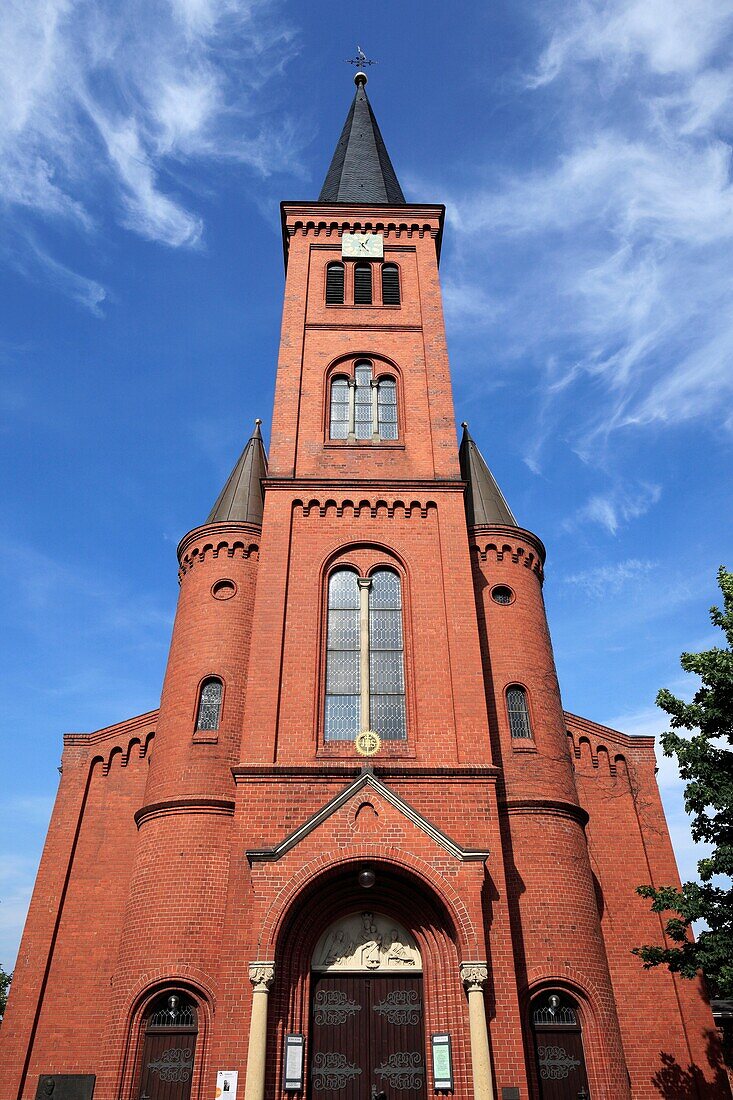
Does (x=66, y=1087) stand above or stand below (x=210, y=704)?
below

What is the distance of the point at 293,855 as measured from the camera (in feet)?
43.0

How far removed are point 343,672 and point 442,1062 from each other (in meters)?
6.49

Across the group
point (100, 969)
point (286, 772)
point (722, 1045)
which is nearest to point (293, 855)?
point (286, 772)

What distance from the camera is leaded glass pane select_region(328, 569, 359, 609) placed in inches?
664

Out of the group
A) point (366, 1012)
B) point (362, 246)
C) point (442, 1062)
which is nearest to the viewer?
point (442, 1062)

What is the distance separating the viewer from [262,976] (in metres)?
12.2

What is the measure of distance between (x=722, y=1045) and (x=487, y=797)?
6990 millimetres

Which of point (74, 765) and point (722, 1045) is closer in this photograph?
point (722, 1045)

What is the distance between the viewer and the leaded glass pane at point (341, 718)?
49.7ft

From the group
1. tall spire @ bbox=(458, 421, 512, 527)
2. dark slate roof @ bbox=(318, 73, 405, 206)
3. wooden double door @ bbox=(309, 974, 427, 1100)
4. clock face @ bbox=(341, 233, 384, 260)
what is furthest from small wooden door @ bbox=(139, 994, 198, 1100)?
dark slate roof @ bbox=(318, 73, 405, 206)

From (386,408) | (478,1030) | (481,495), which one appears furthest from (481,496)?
(478,1030)

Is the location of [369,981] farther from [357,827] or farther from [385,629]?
[385,629]

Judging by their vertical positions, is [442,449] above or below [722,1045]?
above

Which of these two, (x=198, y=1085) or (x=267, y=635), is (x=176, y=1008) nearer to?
(x=198, y=1085)
